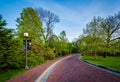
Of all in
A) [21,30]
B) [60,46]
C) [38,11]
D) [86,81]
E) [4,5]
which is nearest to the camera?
[86,81]

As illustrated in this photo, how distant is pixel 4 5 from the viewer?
16.2 meters

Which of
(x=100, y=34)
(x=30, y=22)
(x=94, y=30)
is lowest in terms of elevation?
(x=100, y=34)

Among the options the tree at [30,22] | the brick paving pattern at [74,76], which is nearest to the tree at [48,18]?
the tree at [30,22]

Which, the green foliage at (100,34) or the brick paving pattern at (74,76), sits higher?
the green foliage at (100,34)

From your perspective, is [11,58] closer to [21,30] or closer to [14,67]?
[14,67]

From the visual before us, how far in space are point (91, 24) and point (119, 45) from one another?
31.0ft

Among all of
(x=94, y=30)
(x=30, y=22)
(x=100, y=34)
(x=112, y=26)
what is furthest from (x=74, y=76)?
(x=112, y=26)

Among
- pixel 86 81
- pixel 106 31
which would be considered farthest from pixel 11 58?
pixel 106 31

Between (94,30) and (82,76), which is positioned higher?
(94,30)

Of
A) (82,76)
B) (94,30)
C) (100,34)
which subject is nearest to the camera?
(82,76)

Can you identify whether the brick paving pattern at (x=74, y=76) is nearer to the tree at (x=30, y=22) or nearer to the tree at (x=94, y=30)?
the tree at (x=94, y=30)

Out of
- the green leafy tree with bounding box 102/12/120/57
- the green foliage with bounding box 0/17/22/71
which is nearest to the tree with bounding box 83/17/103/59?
the green leafy tree with bounding box 102/12/120/57

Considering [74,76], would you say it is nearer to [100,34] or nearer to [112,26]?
[100,34]

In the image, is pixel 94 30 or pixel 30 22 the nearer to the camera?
pixel 94 30
